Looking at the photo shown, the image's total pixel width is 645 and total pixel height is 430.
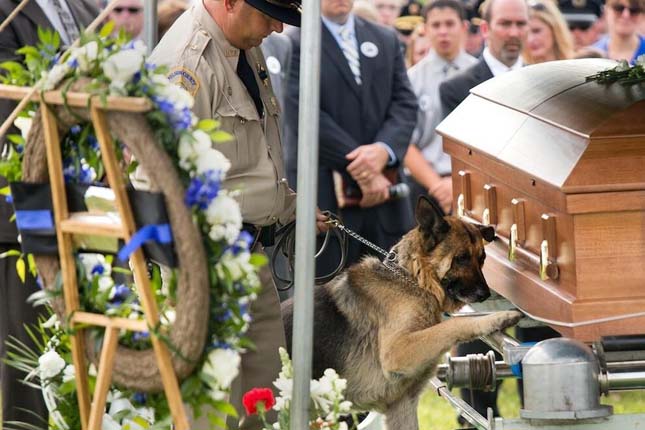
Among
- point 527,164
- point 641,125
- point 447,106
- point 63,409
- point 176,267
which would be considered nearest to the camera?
point 176,267

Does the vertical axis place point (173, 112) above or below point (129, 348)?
above

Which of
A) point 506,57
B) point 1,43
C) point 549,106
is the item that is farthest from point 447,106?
point 1,43

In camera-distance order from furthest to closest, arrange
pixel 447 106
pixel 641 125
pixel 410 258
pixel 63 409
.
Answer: pixel 447 106
pixel 410 258
pixel 641 125
pixel 63 409

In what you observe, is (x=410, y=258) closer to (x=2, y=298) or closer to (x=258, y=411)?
(x=258, y=411)

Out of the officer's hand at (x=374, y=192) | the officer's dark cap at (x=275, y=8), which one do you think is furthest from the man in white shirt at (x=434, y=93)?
the officer's dark cap at (x=275, y=8)

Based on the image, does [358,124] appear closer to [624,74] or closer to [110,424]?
[624,74]

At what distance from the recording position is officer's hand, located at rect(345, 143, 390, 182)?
7.98 meters

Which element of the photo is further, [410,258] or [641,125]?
[410,258]

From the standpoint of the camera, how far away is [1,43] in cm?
563

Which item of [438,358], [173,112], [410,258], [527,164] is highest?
[173,112]

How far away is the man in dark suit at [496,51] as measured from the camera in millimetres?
8117

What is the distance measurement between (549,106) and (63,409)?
235cm

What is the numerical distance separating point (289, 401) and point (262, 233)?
3.05 feet

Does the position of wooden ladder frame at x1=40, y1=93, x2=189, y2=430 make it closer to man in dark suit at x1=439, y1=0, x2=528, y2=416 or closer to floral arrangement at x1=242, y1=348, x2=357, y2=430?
floral arrangement at x1=242, y1=348, x2=357, y2=430
